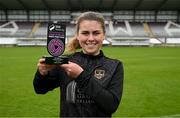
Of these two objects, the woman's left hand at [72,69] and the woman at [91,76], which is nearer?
the woman's left hand at [72,69]

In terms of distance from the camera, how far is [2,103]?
9.37 metres

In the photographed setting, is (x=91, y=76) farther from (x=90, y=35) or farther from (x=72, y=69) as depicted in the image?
(x=90, y=35)

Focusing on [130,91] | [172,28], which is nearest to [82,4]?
[172,28]

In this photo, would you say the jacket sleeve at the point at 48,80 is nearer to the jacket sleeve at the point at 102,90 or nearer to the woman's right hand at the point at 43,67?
the woman's right hand at the point at 43,67

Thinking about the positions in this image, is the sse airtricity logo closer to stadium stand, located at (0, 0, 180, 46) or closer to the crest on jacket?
the crest on jacket

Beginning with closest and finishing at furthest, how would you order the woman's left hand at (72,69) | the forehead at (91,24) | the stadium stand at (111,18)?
the woman's left hand at (72,69), the forehead at (91,24), the stadium stand at (111,18)

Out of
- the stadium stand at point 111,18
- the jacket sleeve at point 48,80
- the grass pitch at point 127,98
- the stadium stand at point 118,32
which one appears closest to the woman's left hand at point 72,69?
the jacket sleeve at point 48,80

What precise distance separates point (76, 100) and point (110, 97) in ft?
1.09

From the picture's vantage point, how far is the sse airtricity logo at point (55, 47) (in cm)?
278

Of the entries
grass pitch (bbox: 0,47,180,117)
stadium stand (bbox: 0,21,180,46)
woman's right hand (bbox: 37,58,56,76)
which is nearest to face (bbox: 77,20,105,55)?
woman's right hand (bbox: 37,58,56,76)

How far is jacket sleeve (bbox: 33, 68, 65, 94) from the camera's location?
3.09 metres

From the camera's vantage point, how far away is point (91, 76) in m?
2.80

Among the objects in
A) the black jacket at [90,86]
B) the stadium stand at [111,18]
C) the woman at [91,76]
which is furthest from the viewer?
the stadium stand at [111,18]

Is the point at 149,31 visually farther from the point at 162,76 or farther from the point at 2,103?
the point at 2,103
